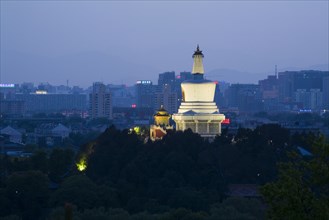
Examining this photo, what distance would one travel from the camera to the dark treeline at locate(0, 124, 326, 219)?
35.4 meters

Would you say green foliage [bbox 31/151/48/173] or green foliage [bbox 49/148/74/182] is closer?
green foliage [bbox 49/148/74/182]

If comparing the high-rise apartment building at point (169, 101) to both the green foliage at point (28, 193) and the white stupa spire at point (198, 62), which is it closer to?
the white stupa spire at point (198, 62)

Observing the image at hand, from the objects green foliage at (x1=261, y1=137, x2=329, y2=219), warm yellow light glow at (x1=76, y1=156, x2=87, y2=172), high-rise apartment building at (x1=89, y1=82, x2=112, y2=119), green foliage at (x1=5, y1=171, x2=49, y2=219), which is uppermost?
high-rise apartment building at (x1=89, y1=82, x2=112, y2=119)

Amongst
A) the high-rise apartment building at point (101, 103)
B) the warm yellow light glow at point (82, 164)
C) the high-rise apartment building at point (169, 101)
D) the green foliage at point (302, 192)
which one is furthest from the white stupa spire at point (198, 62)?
the high-rise apartment building at point (101, 103)

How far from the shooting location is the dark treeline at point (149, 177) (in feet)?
116

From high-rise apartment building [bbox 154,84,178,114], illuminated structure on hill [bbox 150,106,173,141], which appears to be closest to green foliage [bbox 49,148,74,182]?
illuminated structure on hill [bbox 150,106,173,141]

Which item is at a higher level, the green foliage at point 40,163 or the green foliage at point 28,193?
the green foliage at point 40,163

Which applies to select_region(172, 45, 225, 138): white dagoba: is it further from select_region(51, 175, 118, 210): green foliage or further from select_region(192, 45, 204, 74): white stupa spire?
select_region(51, 175, 118, 210): green foliage

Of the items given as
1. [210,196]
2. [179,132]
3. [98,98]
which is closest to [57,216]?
[210,196]

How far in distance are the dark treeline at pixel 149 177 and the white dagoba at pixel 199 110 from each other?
4.34 m

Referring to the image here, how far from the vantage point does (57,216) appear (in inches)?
1244

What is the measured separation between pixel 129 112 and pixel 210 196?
12144 centimetres

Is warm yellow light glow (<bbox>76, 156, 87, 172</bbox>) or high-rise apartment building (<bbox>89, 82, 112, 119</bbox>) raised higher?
high-rise apartment building (<bbox>89, 82, 112, 119</bbox>)

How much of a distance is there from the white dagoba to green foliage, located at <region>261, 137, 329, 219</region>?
33.5 meters
